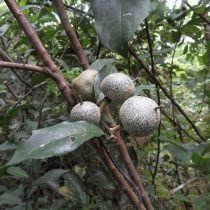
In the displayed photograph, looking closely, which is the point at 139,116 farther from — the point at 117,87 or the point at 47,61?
the point at 47,61

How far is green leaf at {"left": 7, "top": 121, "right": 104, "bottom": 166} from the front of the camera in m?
0.56

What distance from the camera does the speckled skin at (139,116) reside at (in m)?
0.62

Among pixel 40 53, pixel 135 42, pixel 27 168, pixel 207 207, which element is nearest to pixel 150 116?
pixel 40 53

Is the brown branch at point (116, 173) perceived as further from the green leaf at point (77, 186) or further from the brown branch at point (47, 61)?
the green leaf at point (77, 186)

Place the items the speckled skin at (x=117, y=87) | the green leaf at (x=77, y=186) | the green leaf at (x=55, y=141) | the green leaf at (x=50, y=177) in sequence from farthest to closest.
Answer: the green leaf at (x=77, y=186) → the green leaf at (x=50, y=177) → the speckled skin at (x=117, y=87) → the green leaf at (x=55, y=141)

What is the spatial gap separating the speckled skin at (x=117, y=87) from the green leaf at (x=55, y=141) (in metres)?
0.08

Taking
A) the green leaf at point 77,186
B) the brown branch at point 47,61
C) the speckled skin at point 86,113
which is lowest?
the green leaf at point 77,186

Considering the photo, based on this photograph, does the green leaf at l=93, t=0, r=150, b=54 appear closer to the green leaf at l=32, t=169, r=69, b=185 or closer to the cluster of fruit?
the cluster of fruit

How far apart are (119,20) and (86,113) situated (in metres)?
0.18

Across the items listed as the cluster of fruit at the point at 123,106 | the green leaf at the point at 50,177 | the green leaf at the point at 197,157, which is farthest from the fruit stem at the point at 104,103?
the green leaf at the point at 50,177

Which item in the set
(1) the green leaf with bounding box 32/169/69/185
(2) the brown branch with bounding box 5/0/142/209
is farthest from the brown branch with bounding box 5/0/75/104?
(1) the green leaf with bounding box 32/169/69/185

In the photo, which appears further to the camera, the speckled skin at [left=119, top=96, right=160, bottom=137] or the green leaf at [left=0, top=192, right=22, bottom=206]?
the green leaf at [left=0, top=192, right=22, bottom=206]

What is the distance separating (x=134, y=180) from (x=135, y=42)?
0.90 m

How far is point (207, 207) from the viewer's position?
1.00 m
